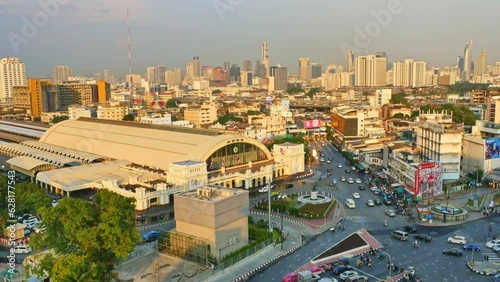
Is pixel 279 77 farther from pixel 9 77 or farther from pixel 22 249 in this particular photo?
pixel 22 249

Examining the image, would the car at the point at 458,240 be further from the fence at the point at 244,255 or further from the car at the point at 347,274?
the fence at the point at 244,255

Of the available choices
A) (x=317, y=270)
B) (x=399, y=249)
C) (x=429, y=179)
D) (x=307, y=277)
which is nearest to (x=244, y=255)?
(x=317, y=270)

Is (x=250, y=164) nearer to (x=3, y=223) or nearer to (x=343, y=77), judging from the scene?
(x=3, y=223)

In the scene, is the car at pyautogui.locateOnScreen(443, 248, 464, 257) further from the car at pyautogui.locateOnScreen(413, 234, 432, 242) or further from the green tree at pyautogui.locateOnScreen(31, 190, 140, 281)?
the green tree at pyautogui.locateOnScreen(31, 190, 140, 281)

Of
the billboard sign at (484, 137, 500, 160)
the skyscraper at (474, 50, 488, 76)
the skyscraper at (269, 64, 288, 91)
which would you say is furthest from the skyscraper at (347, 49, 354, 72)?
the billboard sign at (484, 137, 500, 160)

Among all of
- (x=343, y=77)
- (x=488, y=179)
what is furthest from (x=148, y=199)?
(x=343, y=77)

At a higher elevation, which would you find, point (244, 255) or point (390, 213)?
point (390, 213)
